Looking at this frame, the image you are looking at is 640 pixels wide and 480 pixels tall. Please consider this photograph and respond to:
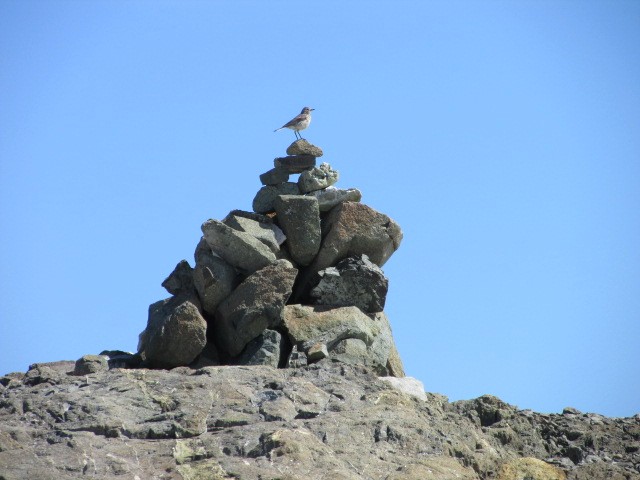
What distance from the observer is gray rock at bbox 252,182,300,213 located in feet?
74.2

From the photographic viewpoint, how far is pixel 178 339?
2033cm

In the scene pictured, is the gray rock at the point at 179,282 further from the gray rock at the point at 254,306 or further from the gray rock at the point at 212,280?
the gray rock at the point at 254,306

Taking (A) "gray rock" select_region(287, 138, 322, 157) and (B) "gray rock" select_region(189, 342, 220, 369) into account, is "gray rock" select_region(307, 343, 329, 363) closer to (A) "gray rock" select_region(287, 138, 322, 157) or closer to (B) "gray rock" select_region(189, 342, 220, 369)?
(B) "gray rock" select_region(189, 342, 220, 369)

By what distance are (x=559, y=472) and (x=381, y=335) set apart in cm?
492

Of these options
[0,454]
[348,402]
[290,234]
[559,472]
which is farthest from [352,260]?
[0,454]

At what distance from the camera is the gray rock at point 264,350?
790 inches

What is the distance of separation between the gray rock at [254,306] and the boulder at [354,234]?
1229 mm

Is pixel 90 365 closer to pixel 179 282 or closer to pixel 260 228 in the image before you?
pixel 179 282

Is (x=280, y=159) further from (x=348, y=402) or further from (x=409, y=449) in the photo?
(x=409, y=449)

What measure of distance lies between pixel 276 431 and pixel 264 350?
164 inches

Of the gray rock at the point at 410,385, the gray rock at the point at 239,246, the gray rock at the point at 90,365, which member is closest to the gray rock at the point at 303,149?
the gray rock at the point at 239,246

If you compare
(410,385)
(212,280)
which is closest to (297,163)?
(212,280)

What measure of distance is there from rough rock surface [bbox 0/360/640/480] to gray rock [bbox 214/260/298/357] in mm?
1948

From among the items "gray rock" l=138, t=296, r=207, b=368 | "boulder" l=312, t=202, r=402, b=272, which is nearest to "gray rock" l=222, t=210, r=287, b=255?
"boulder" l=312, t=202, r=402, b=272
